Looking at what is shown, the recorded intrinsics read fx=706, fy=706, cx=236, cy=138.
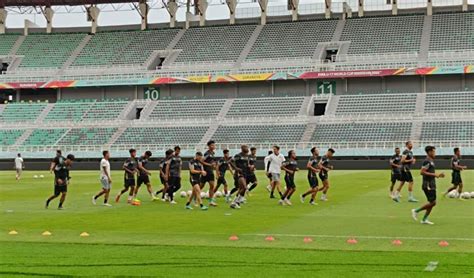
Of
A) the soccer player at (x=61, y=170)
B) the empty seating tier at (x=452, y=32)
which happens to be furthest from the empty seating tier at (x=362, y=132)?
the soccer player at (x=61, y=170)

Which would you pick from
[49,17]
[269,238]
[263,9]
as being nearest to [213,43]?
[263,9]

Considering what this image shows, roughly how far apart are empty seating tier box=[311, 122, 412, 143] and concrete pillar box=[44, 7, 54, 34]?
38845 mm

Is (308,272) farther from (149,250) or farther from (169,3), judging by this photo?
(169,3)

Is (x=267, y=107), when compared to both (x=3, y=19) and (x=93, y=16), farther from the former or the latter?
(x=3, y=19)

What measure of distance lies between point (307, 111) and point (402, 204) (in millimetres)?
40943

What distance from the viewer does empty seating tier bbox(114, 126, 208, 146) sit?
62.6m

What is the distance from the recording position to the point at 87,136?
2591 inches

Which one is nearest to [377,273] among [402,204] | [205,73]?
[402,204]

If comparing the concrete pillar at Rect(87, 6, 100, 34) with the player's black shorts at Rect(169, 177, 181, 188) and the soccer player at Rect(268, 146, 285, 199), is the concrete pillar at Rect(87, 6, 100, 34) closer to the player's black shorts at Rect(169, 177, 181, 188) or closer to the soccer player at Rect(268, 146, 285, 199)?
the player's black shorts at Rect(169, 177, 181, 188)

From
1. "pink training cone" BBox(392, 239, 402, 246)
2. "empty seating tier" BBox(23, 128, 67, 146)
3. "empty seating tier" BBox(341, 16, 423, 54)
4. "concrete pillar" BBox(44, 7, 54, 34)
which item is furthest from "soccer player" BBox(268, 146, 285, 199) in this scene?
"concrete pillar" BBox(44, 7, 54, 34)

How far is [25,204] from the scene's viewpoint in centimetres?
2462

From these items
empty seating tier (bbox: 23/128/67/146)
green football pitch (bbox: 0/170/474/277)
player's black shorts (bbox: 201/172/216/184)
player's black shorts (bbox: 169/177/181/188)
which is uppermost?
empty seating tier (bbox: 23/128/67/146)

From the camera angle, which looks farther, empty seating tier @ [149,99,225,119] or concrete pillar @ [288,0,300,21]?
concrete pillar @ [288,0,300,21]

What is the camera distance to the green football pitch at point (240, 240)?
11578mm
